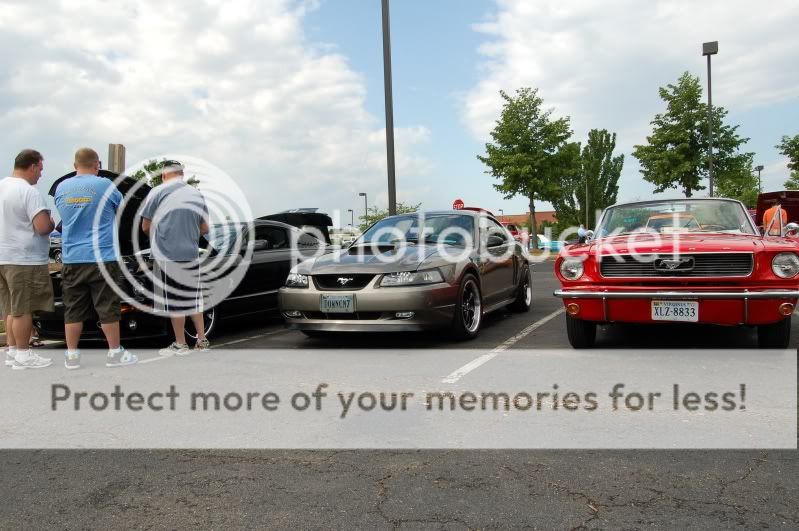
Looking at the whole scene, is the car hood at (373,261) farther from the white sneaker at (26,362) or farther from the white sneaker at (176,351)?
the white sneaker at (26,362)

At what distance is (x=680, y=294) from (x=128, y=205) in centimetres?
503

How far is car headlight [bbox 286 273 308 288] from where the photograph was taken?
6.66m

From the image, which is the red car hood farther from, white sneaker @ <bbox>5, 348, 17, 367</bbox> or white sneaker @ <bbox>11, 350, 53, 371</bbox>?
white sneaker @ <bbox>5, 348, 17, 367</bbox>

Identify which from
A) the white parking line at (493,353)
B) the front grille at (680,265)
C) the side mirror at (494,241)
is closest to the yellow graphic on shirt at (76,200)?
the white parking line at (493,353)

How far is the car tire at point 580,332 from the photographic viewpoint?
6098 mm

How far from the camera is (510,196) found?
31.9 m

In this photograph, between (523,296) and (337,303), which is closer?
(337,303)

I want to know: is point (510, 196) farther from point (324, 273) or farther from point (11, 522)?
point (11, 522)

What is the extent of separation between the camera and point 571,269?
600 centimetres

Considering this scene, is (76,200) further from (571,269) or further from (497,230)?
(497,230)

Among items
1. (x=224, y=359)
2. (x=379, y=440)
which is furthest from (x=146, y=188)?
(x=379, y=440)

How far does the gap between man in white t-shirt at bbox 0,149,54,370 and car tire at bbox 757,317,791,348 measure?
6.15 metres

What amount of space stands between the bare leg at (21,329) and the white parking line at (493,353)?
12.1ft

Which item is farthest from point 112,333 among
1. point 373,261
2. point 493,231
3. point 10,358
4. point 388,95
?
point 388,95
